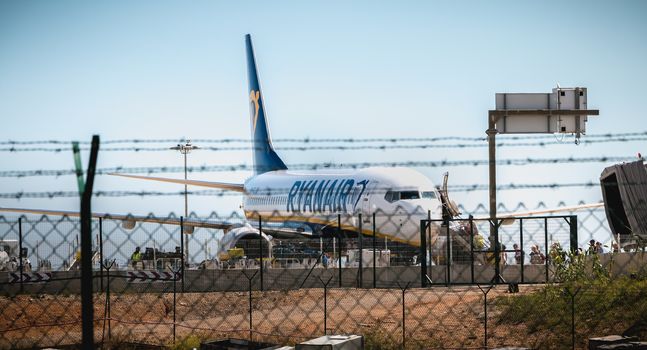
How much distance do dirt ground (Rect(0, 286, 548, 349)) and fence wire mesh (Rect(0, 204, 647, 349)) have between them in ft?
0.13

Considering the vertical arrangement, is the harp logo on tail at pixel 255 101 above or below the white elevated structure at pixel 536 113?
above

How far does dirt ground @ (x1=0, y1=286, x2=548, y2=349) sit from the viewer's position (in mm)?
12094

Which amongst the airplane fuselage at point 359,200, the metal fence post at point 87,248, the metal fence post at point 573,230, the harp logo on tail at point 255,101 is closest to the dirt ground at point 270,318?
the metal fence post at point 573,230

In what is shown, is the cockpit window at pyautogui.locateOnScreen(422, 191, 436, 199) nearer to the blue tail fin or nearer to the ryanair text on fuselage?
the ryanair text on fuselage

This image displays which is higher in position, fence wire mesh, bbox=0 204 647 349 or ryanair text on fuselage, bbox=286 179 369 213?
ryanair text on fuselage, bbox=286 179 369 213

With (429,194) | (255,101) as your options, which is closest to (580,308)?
(429,194)

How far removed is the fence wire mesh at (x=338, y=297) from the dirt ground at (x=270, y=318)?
0.04m

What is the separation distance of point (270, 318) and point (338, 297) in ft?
9.75

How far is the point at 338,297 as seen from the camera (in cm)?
1844

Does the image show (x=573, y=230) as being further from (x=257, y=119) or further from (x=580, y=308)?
(x=257, y=119)

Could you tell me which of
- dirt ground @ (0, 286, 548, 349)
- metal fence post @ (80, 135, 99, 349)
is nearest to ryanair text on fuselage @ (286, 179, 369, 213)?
dirt ground @ (0, 286, 548, 349)

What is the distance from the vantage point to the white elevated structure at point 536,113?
60.5ft

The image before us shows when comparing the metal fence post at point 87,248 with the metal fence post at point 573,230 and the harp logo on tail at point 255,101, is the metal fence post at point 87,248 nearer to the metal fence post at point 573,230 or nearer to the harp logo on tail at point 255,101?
the metal fence post at point 573,230

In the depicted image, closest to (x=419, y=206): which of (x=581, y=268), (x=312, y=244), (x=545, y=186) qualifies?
(x=312, y=244)
